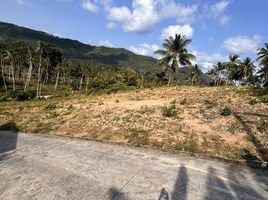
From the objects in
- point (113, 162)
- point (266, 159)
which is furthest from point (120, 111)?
point (266, 159)

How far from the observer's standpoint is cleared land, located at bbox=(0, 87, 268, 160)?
13672 mm

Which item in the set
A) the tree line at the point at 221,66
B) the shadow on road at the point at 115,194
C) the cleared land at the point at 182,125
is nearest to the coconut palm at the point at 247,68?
the tree line at the point at 221,66

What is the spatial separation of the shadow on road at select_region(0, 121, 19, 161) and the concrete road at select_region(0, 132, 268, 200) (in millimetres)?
816

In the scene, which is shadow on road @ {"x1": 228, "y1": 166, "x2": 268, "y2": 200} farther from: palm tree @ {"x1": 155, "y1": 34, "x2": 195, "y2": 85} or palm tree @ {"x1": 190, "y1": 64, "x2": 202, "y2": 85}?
palm tree @ {"x1": 190, "y1": 64, "x2": 202, "y2": 85}

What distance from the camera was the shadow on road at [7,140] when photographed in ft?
49.5

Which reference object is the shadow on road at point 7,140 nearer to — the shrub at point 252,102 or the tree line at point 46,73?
the shrub at point 252,102

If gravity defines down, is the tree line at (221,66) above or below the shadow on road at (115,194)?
above

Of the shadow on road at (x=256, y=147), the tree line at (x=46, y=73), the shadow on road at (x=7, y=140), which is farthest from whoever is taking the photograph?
the tree line at (x=46, y=73)

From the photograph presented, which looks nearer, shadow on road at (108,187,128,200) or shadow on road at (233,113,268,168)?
shadow on road at (108,187,128,200)

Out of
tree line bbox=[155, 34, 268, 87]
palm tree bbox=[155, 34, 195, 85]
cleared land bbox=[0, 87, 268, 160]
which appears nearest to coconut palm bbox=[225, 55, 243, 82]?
tree line bbox=[155, 34, 268, 87]

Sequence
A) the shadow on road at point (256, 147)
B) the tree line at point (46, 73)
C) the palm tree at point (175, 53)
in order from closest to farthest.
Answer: the shadow on road at point (256, 147) → the palm tree at point (175, 53) → the tree line at point (46, 73)

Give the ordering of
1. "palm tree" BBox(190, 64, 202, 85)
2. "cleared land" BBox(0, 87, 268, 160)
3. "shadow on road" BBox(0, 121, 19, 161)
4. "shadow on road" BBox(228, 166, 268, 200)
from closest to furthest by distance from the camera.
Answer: "shadow on road" BBox(228, 166, 268, 200), "cleared land" BBox(0, 87, 268, 160), "shadow on road" BBox(0, 121, 19, 161), "palm tree" BBox(190, 64, 202, 85)

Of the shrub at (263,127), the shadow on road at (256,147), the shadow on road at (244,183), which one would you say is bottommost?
the shadow on road at (244,183)

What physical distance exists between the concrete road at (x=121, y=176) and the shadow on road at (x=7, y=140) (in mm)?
816
